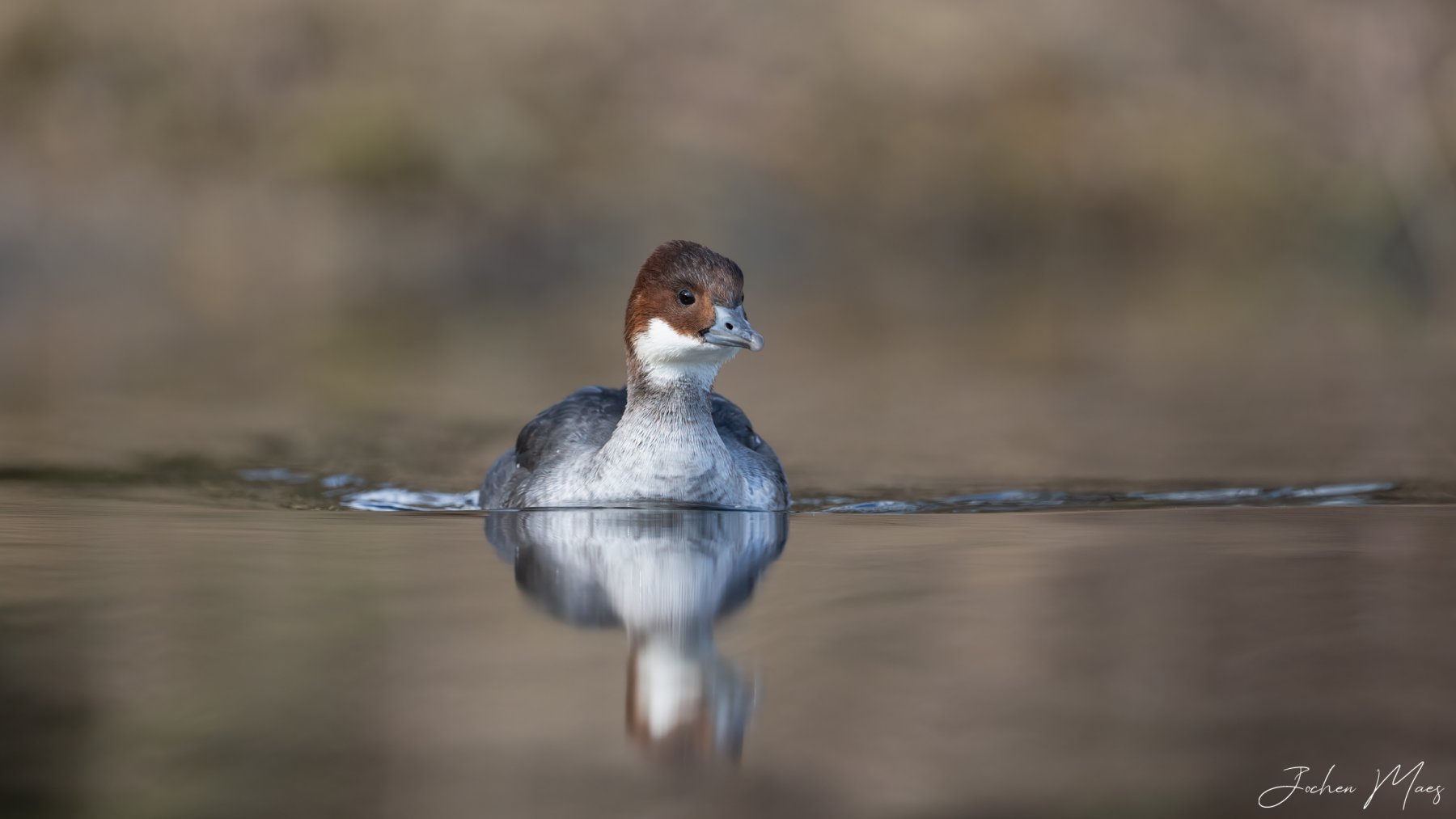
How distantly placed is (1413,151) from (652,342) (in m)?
31.9

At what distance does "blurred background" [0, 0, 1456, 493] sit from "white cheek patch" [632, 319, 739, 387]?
3.20m

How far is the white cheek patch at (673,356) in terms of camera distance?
8.77 m

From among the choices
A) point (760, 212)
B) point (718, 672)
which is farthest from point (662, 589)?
point (760, 212)

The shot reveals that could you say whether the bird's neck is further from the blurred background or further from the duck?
the blurred background

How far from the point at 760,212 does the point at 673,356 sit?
87.5ft

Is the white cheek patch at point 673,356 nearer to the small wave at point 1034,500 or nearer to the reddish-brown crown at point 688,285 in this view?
the reddish-brown crown at point 688,285

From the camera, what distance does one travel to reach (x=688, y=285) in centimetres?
866

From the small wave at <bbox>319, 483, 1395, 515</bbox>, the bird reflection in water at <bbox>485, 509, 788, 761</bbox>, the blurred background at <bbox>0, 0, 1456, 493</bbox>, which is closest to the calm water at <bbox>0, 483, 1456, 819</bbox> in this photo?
the bird reflection in water at <bbox>485, 509, 788, 761</bbox>

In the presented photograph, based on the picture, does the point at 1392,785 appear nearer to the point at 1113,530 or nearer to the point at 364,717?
the point at 364,717

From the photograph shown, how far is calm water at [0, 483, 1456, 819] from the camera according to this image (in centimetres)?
430

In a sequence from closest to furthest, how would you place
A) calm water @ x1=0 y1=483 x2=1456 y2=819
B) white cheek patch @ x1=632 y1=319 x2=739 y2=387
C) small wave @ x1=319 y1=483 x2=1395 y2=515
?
calm water @ x1=0 y1=483 x2=1456 y2=819, white cheek patch @ x1=632 y1=319 x2=739 y2=387, small wave @ x1=319 y1=483 x2=1395 y2=515

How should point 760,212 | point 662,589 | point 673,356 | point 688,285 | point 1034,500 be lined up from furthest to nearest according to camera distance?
1. point 760,212
2. point 1034,500
3. point 673,356
4. point 688,285
5. point 662,589

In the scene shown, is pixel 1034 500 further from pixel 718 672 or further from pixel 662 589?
pixel 718 672

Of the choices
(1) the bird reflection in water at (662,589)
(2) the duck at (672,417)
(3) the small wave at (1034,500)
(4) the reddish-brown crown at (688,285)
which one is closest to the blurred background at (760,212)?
(3) the small wave at (1034,500)
